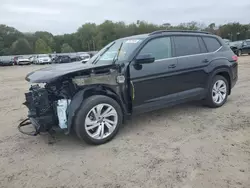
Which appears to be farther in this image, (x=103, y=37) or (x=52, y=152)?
(x=103, y=37)

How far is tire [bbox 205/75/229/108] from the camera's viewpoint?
5236 millimetres

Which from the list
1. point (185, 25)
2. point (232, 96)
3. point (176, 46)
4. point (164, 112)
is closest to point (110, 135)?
point (164, 112)

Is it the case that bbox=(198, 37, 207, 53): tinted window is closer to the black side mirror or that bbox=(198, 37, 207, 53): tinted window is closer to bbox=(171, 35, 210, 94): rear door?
bbox=(171, 35, 210, 94): rear door

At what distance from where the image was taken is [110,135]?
3908 mm

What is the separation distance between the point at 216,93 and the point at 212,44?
42.4 inches

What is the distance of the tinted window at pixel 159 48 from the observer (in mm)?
4359

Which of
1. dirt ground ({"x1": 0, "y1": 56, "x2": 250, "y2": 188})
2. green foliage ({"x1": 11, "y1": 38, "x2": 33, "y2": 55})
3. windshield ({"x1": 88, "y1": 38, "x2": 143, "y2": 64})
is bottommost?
dirt ground ({"x1": 0, "y1": 56, "x2": 250, "y2": 188})

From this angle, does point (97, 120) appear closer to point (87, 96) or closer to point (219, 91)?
point (87, 96)

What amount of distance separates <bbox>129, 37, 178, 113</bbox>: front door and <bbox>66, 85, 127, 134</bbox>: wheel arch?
1.02 ft

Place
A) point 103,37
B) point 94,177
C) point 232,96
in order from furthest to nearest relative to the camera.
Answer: point 103,37 → point 232,96 → point 94,177

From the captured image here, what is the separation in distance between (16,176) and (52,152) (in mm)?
693

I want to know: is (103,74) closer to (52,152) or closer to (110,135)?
(110,135)

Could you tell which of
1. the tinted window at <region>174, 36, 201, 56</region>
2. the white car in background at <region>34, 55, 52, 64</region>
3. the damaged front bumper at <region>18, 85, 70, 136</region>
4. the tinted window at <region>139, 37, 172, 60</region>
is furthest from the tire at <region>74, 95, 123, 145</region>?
the white car in background at <region>34, 55, 52, 64</region>

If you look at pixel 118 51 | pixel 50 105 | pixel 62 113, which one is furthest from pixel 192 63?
pixel 50 105
